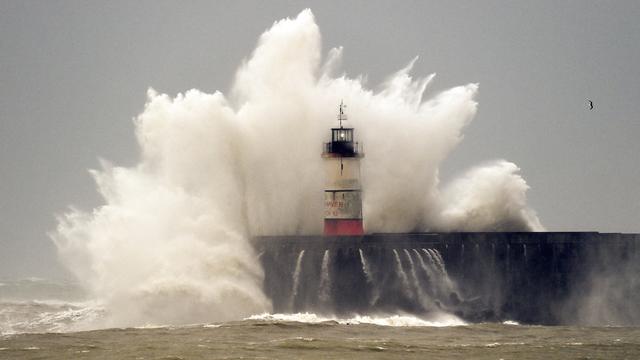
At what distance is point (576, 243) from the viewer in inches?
1905

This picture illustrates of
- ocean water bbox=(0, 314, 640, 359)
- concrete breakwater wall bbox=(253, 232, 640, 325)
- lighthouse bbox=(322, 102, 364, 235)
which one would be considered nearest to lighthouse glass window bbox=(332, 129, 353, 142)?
lighthouse bbox=(322, 102, 364, 235)

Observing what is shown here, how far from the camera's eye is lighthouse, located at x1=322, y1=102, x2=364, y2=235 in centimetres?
4681

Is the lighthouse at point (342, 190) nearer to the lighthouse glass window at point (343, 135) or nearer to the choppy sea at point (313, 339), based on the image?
the lighthouse glass window at point (343, 135)

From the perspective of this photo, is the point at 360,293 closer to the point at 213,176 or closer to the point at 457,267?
the point at 457,267

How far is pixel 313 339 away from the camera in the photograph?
34.3m

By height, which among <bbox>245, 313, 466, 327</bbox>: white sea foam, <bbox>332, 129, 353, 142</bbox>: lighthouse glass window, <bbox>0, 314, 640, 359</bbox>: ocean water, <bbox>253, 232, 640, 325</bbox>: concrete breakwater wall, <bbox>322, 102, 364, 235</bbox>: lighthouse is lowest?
<bbox>0, 314, 640, 359</bbox>: ocean water

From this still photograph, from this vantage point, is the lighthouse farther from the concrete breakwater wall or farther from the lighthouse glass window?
the concrete breakwater wall

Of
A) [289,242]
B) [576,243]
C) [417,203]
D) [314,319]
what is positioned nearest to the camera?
[314,319]

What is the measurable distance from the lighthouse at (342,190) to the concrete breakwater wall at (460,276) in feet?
5.97

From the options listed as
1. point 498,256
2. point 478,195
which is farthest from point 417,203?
point 498,256

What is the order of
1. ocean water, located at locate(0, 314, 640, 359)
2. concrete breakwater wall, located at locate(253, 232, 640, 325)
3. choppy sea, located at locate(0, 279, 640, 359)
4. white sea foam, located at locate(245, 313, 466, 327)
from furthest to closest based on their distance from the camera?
concrete breakwater wall, located at locate(253, 232, 640, 325) → white sea foam, located at locate(245, 313, 466, 327) → choppy sea, located at locate(0, 279, 640, 359) → ocean water, located at locate(0, 314, 640, 359)

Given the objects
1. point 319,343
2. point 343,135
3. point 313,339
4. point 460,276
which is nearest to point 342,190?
point 343,135

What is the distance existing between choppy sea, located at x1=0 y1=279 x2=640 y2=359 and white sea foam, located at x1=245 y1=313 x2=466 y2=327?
4cm

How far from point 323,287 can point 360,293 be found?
4.74 feet
